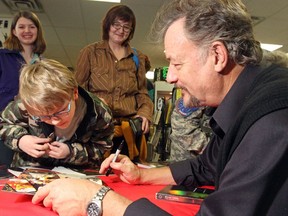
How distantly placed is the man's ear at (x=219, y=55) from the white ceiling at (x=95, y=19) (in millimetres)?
2711

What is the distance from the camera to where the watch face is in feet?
2.47

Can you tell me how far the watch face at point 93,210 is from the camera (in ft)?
2.47

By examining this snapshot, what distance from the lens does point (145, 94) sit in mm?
2191

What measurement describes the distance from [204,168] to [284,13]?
4.42 m

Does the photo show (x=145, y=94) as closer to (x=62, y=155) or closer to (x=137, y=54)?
(x=137, y=54)

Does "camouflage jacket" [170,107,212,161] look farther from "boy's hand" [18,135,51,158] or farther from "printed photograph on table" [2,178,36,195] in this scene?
"printed photograph on table" [2,178,36,195]

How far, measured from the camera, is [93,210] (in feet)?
2.49

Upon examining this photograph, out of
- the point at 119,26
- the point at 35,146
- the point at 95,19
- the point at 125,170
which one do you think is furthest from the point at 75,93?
the point at 95,19

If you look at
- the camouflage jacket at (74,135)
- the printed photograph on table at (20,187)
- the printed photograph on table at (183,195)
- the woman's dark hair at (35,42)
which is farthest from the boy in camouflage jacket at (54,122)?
the woman's dark hair at (35,42)

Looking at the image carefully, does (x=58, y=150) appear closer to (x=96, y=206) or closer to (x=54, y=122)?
(x=54, y=122)

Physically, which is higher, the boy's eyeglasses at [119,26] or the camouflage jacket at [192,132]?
the boy's eyeglasses at [119,26]

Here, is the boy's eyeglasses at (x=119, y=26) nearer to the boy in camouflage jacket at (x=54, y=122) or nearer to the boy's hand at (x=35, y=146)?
the boy in camouflage jacket at (x=54, y=122)

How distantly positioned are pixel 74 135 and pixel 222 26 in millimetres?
872

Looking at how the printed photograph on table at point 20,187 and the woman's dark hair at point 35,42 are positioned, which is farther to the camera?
the woman's dark hair at point 35,42
